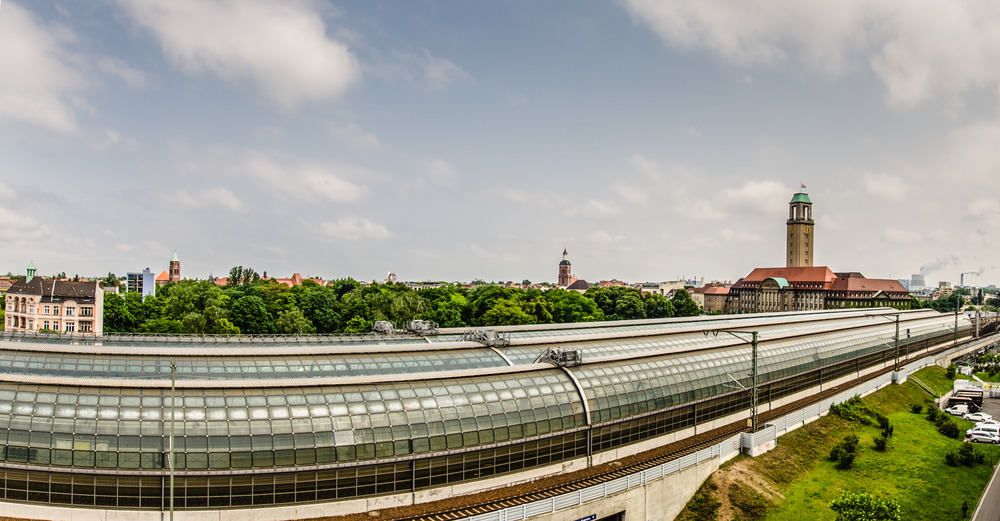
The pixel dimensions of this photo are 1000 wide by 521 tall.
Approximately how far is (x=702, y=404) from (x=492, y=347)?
767 inches

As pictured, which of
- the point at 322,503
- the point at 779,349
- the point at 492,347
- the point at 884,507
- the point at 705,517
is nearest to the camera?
the point at 322,503

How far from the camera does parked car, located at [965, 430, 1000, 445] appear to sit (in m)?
60.7

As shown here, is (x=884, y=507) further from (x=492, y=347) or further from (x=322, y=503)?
(x=322, y=503)

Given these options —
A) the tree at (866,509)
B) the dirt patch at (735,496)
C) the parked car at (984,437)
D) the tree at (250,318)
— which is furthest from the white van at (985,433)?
the tree at (250,318)

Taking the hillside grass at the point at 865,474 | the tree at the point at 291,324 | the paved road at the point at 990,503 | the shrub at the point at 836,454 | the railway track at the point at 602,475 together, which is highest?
the tree at the point at 291,324

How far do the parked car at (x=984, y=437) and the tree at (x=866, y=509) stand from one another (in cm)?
3536

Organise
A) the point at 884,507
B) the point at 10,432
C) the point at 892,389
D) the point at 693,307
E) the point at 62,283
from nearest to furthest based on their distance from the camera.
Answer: the point at 10,432 → the point at 884,507 → the point at 892,389 → the point at 62,283 → the point at 693,307

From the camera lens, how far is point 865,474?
49.9m

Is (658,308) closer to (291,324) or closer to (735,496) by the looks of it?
(291,324)

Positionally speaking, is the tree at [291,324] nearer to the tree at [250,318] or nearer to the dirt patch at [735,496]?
the tree at [250,318]

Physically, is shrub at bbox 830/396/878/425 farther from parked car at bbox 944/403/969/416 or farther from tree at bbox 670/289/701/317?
tree at bbox 670/289/701/317

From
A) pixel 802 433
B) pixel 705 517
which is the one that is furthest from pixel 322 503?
pixel 802 433

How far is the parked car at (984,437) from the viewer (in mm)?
60656

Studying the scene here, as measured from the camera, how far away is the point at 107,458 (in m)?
29.5
